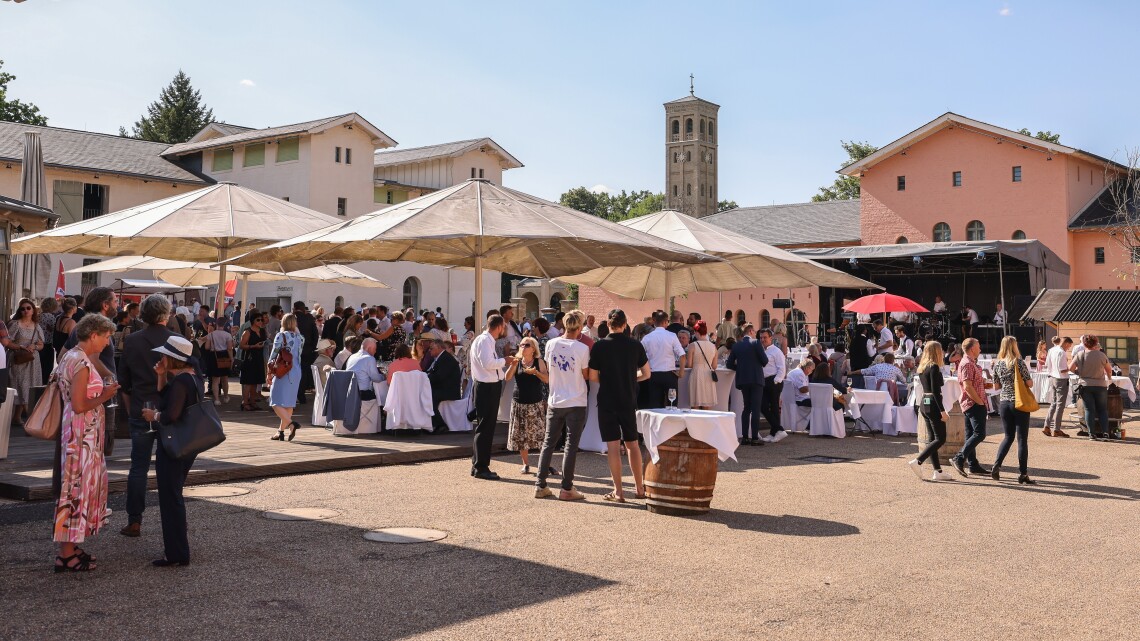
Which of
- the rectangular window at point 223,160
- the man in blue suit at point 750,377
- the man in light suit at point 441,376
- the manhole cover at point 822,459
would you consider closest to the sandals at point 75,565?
the man in light suit at point 441,376

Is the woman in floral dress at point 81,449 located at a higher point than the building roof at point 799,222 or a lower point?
lower

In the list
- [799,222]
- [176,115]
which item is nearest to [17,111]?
[176,115]

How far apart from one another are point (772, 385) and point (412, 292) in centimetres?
3575

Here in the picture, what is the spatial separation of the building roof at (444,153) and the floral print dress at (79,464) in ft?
145

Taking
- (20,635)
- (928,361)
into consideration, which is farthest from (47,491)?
(928,361)

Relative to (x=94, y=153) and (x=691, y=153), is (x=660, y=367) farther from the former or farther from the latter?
(x=691, y=153)

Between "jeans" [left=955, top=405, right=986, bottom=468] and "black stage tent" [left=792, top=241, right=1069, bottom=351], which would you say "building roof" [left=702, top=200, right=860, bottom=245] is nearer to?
"black stage tent" [left=792, top=241, right=1069, bottom=351]

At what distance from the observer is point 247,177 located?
46625 mm

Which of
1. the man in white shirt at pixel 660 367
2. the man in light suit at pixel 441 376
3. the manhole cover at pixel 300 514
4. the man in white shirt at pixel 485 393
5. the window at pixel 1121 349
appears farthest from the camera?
the window at pixel 1121 349

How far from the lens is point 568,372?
9.58 meters

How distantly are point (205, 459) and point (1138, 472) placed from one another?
430 inches

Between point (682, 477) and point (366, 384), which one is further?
point (366, 384)

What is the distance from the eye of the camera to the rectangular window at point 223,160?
47188mm

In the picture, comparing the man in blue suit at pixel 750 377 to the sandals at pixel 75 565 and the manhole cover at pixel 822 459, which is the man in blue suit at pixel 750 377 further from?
the sandals at pixel 75 565
